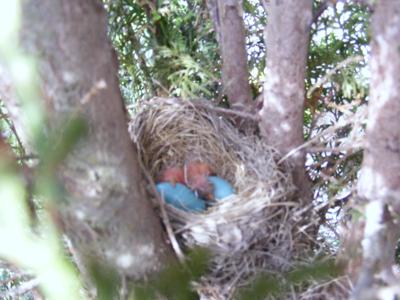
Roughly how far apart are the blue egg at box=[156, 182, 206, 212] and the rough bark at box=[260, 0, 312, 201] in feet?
0.61

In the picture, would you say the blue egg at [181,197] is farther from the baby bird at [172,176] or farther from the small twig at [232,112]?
the small twig at [232,112]

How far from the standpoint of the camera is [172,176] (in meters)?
1.06

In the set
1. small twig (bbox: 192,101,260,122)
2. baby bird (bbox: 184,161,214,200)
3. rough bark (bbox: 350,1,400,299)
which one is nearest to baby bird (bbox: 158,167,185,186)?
baby bird (bbox: 184,161,214,200)

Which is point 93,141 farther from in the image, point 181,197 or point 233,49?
point 233,49

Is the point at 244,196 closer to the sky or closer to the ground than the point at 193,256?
closer to the sky

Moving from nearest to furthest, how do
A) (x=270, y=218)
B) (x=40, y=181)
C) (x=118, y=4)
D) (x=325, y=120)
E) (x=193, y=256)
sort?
1. (x=40, y=181)
2. (x=193, y=256)
3. (x=270, y=218)
4. (x=118, y=4)
5. (x=325, y=120)

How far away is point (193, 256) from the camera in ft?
2.76

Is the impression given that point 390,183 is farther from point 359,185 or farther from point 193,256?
point 193,256

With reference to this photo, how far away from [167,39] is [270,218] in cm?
50

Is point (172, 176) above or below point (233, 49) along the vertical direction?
below

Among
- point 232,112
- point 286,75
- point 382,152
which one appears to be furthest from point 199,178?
point 382,152

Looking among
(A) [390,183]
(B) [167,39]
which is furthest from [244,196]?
(B) [167,39]

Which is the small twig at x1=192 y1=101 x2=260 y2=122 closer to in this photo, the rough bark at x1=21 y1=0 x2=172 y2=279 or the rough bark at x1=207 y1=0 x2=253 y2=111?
the rough bark at x1=207 y1=0 x2=253 y2=111

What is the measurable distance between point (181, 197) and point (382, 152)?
0.40 metres
